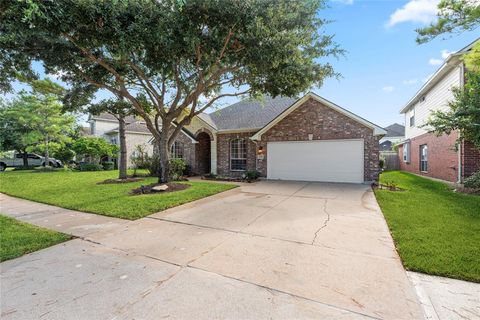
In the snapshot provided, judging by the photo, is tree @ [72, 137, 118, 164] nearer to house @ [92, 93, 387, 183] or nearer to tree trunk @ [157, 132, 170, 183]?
house @ [92, 93, 387, 183]

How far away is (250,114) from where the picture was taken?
52.3 ft

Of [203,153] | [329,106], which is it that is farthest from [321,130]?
[203,153]

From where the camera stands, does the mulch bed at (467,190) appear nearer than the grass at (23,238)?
No

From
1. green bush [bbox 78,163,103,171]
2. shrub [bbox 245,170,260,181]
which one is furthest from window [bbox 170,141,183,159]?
green bush [bbox 78,163,103,171]

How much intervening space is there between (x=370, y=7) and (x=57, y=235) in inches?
439

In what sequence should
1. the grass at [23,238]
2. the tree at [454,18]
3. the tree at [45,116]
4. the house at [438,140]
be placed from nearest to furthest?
the grass at [23,238] → the tree at [454,18] → the house at [438,140] → the tree at [45,116]

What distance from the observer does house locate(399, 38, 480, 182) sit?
30.8ft

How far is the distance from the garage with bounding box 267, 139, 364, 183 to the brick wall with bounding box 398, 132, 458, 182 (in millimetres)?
3725

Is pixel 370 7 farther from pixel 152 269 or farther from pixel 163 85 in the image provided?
pixel 152 269

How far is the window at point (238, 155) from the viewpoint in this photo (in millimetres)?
14939

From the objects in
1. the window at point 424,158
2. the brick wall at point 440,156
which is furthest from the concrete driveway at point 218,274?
the window at point 424,158

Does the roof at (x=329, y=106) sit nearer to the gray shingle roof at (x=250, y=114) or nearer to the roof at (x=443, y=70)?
the gray shingle roof at (x=250, y=114)

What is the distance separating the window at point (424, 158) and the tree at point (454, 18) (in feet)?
25.9

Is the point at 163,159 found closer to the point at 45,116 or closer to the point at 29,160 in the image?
the point at 45,116
